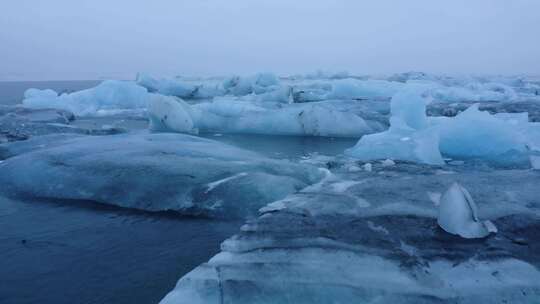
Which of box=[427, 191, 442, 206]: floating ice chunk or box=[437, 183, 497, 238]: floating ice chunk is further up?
box=[437, 183, 497, 238]: floating ice chunk

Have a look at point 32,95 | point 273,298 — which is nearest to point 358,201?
point 273,298

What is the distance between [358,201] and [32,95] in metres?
14.8

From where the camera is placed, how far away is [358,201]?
312cm

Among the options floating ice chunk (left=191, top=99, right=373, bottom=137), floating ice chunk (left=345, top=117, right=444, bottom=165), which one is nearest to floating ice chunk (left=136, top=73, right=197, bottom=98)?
floating ice chunk (left=191, top=99, right=373, bottom=137)

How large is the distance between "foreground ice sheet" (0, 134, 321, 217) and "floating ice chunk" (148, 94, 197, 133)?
3.39m

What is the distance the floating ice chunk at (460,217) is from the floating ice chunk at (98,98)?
12572 mm

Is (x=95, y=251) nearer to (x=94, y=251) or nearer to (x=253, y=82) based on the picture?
(x=94, y=251)

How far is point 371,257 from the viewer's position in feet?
7.18

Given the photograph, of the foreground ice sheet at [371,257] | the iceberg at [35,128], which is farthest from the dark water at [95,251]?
the iceberg at [35,128]

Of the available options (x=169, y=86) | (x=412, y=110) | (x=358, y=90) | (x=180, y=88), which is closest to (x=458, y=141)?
(x=412, y=110)

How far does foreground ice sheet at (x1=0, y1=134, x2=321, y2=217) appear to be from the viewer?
3.68m

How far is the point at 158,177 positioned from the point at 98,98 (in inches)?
455

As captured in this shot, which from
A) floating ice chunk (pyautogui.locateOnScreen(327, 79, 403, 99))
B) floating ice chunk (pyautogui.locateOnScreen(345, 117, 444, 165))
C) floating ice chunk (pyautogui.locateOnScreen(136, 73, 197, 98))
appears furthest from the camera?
floating ice chunk (pyautogui.locateOnScreen(136, 73, 197, 98))

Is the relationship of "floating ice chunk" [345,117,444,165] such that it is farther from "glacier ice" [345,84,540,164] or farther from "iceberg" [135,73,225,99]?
"iceberg" [135,73,225,99]
